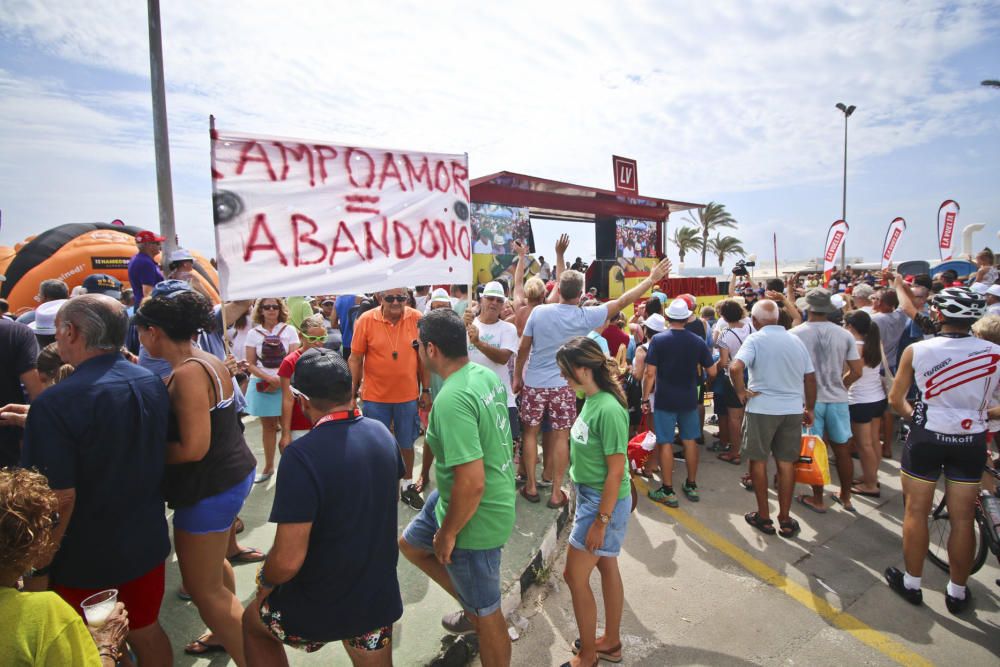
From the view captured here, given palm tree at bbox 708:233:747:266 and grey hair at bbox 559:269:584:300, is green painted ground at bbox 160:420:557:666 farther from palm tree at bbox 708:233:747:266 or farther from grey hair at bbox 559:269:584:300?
palm tree at bbox 708:233:747:266

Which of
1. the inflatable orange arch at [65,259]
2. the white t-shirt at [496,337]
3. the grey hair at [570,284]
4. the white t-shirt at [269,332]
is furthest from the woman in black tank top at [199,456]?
the inflatable orange arch at [65,259]

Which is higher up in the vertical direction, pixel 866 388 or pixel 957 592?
pixel 866 388

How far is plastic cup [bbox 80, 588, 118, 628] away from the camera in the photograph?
1738mm

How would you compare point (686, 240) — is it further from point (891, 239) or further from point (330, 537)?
point (330, 537)

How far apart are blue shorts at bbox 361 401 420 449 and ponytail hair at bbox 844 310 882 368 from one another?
4476 mm

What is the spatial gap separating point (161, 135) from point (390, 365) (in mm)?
5094

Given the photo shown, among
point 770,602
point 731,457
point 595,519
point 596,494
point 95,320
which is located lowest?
Answer: point 770,602

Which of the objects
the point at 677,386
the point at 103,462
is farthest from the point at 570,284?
the point at 103,462

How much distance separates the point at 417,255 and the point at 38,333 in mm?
2734

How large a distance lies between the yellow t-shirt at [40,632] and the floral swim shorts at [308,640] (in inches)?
27.0

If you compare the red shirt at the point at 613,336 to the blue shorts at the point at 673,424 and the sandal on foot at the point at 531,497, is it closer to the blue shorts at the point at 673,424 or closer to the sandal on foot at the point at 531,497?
the blue shorts at the point at 673,424

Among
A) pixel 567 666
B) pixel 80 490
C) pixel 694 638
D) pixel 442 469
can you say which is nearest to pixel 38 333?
pixel 80 490

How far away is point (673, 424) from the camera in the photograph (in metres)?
5.22

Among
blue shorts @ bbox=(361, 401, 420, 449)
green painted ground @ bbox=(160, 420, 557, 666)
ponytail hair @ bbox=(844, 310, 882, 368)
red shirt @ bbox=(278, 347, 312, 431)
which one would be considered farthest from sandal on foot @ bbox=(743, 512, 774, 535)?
red shirt @ bbox=(278, 347, 312, 431)
